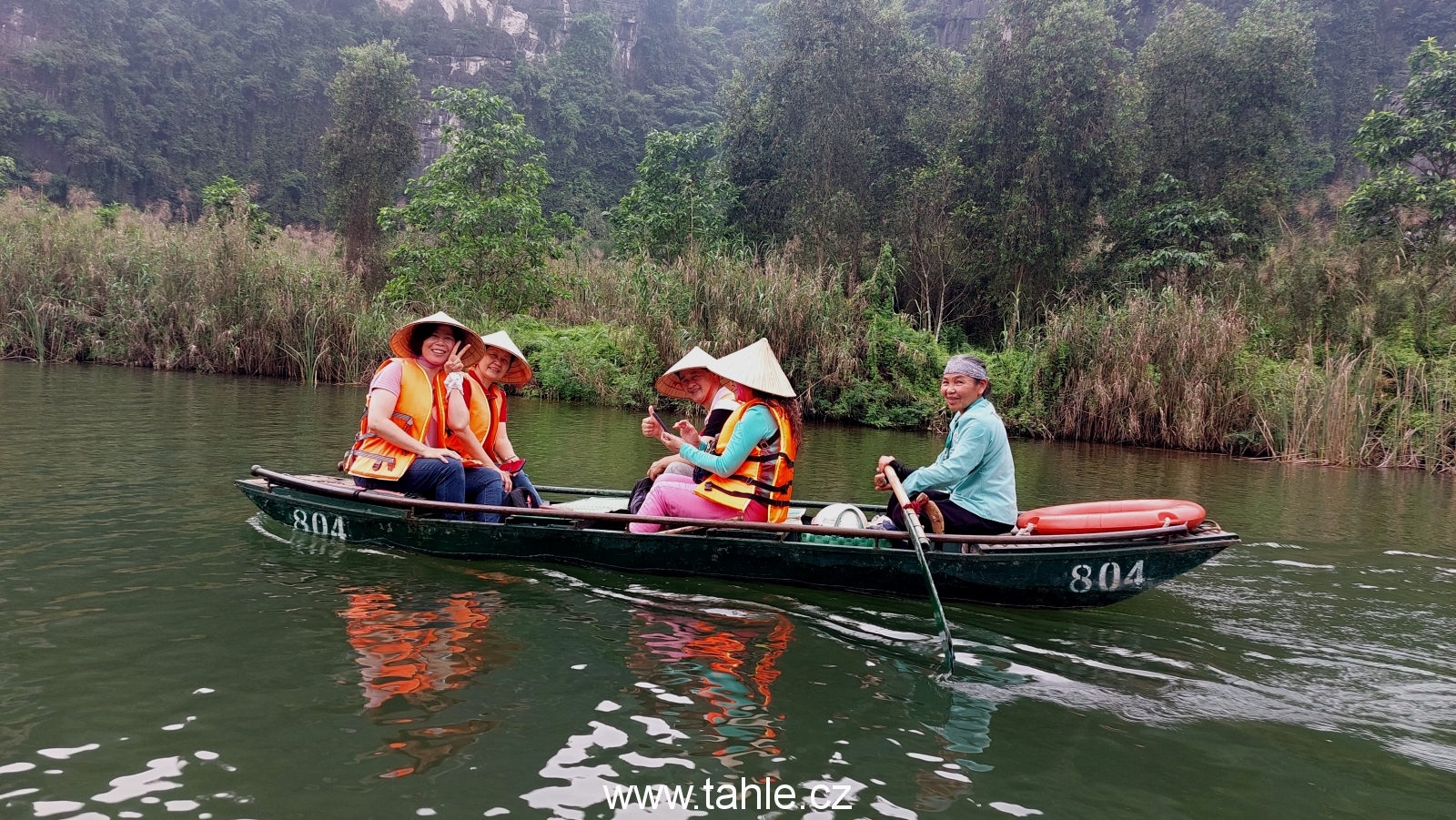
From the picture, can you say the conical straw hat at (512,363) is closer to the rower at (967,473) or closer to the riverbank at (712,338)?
the rower at (967,473)

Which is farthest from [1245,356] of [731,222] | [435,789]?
[731,222]

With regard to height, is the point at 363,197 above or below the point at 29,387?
above

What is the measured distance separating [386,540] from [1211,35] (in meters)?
23.2

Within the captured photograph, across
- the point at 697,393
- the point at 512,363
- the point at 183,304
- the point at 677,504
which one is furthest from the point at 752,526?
the point at 183,304

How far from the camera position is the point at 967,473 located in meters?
4.95

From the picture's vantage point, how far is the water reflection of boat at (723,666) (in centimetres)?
334

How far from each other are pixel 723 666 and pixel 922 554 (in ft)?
3.76

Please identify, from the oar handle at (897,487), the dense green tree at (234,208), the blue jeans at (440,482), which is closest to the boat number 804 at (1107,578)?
the oar handle at (897,487)

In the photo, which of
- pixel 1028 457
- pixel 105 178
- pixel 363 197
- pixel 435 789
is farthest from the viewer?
pixel 105 178

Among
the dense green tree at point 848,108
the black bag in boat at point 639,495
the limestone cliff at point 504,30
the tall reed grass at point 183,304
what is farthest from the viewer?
the limestone cliff at point 504,30

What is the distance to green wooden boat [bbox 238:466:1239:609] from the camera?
191 inches

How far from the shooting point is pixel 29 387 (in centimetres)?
1208

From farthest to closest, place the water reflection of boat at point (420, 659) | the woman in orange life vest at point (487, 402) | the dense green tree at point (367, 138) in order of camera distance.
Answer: the dense green tree at point (367, 138)
the woman in orange life vest at point (487, 402)
the water reflection of boat at point (420, 659)

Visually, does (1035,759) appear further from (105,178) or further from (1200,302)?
(105,178)
